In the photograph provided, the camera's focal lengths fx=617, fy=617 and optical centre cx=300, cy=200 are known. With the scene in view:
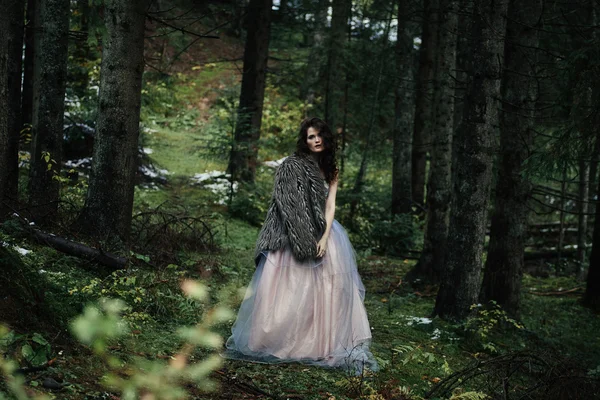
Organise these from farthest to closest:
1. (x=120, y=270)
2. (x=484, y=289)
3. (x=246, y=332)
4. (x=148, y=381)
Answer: (x=484, y=289) < (x=120, y=270) < (x=246, y=332) < (x=148, y=381)

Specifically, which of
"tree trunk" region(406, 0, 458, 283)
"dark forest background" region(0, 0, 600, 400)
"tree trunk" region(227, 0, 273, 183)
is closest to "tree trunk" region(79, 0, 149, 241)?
"dark forest background" region(0, 0, 600, 400)

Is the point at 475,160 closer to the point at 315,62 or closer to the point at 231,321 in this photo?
the point at 231,321

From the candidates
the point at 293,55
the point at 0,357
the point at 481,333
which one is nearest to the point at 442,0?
the point at 481,333

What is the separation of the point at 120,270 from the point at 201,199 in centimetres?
902

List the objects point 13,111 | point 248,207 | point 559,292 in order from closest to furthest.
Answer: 1. point 13,111
2. point 559,292
3. point 248,207

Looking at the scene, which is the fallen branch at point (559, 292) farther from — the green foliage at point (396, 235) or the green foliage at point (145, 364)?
the green foliage at point (145, 364)

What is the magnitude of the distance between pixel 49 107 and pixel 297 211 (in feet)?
13.0

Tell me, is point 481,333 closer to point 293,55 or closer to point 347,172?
point 347,172

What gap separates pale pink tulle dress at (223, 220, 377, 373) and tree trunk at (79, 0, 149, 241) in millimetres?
2147

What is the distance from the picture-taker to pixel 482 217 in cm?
743

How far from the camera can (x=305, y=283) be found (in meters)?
5.98

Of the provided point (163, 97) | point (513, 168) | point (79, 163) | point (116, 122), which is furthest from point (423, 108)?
point (163, 97)

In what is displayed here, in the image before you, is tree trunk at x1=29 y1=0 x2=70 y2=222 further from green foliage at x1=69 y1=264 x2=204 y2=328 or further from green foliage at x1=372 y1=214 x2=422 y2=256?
green foliage at x1=372 y1=214 x2=422 y2=256

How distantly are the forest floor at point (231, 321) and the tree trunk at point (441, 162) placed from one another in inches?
24.0
